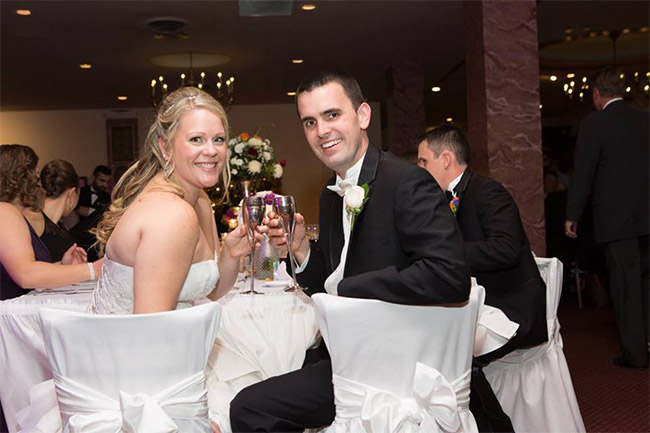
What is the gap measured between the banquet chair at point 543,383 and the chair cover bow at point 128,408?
5.92 ft

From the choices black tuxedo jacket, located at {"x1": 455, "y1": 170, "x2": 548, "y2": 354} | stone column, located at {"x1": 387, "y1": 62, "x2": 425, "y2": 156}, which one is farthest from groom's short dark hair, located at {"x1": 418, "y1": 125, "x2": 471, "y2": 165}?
stone column, located at {"x1": 387, "y1": 62, "x2": 425, "y2": 156}

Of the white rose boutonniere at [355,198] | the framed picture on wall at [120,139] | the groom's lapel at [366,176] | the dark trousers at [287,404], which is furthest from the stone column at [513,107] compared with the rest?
the framed picture on wall at [120,139]

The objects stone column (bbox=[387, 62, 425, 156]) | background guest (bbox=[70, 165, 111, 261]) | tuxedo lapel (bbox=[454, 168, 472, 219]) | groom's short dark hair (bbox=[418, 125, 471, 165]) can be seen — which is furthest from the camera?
stone column (bbox=[387, 62, 425, 156])

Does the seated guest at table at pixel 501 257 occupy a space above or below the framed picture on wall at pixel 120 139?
below

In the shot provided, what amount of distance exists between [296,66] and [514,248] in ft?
24.7

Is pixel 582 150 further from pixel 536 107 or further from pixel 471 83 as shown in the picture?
pixel 471 83

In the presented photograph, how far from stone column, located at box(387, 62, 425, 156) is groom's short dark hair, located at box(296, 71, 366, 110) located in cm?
793

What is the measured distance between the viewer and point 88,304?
9.40ft

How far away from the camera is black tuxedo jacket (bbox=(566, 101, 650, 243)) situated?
499 centimetres

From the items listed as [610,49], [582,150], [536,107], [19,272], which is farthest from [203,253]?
[610,49]

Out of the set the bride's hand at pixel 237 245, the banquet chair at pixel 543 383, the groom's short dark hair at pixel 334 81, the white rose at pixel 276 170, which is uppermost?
the groom's short dark hair at pixel 334 81

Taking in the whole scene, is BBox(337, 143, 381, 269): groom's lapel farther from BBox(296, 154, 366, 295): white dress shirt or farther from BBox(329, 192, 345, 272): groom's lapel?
BBox(329, 192, 345, 272): groom's lapel

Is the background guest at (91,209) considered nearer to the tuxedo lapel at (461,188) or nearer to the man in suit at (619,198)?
the tuxedo lapel at (461,188)

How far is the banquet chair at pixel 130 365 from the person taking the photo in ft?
5.94
